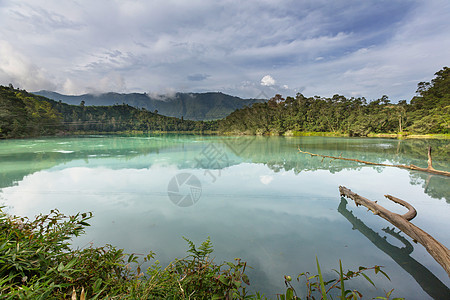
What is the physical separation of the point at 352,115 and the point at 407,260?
2602 inches

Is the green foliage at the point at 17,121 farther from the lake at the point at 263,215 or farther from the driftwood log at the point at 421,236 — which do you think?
the driftwood log at the point at 421,236

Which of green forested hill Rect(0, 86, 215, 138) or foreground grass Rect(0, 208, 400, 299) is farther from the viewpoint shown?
green forested hill Rect(0, 86, 215, 138)

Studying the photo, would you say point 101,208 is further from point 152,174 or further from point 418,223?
point 418,223

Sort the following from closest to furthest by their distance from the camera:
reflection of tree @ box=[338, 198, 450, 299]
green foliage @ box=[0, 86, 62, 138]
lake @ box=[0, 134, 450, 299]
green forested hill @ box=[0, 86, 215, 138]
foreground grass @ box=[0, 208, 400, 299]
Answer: foreground grass @ box=[0, 208, 400, 299], reflection of tree @ box=[338, 198, 450, 299], lake @ box=[0, 134, 450, 299], green foliage @ box=[0, 86, 62, 138], green forested hill @ box=[0, 86, 215, 138]

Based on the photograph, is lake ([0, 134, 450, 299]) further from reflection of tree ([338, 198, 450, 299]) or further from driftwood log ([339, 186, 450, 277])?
driftwood log ([339, 186, 450, 277])

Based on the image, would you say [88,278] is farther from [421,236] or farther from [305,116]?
[305,116]

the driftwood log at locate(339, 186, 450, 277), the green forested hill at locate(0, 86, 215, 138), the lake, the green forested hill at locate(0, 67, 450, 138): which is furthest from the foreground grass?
the green forested hill at locate(0, 86, 215, 138)

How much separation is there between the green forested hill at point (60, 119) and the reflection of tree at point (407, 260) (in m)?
56.0

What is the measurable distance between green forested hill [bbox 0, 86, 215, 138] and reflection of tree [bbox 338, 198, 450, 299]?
184 ft

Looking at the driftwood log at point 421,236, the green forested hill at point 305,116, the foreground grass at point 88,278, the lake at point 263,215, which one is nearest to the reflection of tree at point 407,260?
the lake at point 263,215

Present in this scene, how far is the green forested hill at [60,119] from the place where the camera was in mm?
41291

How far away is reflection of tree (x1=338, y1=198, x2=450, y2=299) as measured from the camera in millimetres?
3137

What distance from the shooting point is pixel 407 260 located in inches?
150

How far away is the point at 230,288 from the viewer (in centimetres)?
181
